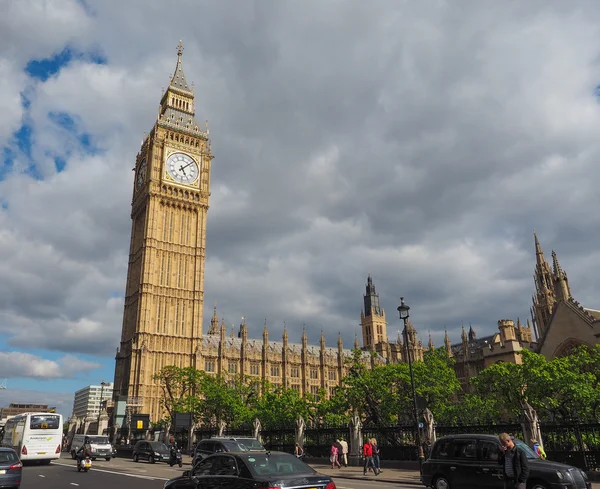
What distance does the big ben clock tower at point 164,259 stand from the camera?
69.6 meters

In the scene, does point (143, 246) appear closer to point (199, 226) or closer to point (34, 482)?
point (199, 226)

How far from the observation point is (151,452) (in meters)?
32.8

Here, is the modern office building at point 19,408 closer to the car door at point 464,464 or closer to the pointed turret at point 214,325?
the pointed turret at point 214,325

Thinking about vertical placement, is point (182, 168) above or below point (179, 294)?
above

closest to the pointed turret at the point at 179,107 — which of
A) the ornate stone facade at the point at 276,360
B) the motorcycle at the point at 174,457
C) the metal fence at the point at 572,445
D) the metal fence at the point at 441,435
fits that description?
the ornate stone facade at the point at 276,360

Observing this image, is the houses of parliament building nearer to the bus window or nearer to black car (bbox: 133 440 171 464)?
black car (bbox: 133 440 171 464)

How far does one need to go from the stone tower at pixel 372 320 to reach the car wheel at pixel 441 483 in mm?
120215

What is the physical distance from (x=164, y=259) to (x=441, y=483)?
222 feet

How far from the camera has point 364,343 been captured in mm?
137375

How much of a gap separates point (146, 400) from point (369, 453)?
51954mm

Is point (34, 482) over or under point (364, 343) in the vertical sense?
under

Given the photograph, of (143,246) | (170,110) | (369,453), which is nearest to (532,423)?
(369,453)

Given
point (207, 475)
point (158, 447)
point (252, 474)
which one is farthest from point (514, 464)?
point (158, 447)

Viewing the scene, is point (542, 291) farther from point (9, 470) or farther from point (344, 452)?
point (9, 470)
